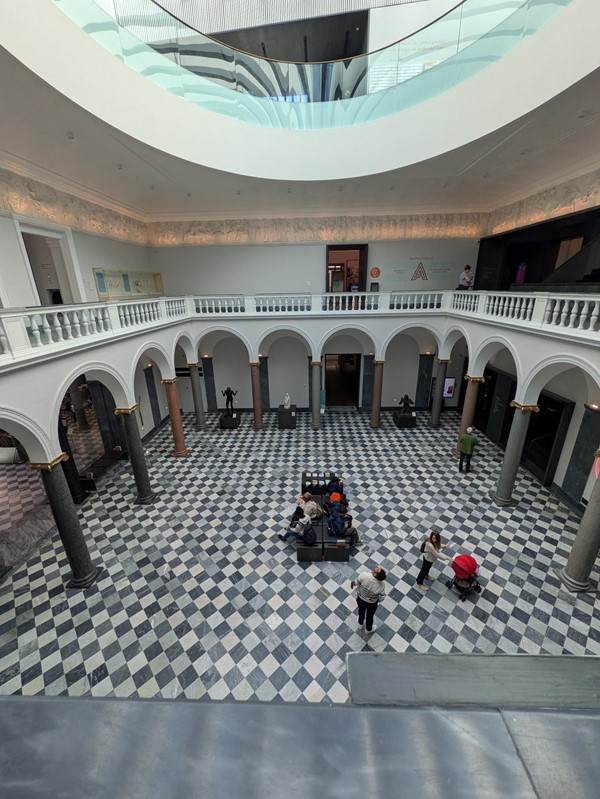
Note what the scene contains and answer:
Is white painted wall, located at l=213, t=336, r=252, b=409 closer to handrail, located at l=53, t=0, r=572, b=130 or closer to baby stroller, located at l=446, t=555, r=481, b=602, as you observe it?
handrail, located at l=53, t=0, r=572, b=130

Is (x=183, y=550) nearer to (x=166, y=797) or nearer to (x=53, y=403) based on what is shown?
(x=53, y=403)

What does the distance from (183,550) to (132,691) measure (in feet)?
9.36

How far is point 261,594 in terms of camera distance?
7004mm

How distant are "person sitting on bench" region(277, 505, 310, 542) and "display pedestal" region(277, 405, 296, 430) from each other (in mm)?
6383

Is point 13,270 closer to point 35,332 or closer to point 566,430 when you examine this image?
point 35,332

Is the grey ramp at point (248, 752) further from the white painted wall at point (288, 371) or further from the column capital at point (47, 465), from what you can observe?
the white painted wall at point (288, 371)

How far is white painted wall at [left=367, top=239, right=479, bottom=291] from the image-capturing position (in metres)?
14.9

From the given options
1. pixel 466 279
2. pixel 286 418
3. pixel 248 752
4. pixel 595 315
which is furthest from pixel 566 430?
pixel 248 752

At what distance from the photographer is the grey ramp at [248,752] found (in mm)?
563

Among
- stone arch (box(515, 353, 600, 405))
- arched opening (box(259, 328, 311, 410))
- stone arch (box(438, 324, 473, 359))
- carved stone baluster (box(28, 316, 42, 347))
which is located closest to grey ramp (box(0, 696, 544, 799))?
carved stone baluster (box(28, 316, 42, 347))

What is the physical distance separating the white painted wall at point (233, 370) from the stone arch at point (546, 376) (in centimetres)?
1105

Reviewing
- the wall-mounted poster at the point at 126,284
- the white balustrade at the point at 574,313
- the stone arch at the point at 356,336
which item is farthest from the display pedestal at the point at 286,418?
the white balustrade at the point at 574,313

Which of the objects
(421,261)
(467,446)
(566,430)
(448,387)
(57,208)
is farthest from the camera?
(421,261)

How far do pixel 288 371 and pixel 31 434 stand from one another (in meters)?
→ 11.1
